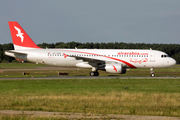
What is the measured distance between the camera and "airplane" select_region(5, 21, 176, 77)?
1537 inches

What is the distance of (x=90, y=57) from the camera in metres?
39.6

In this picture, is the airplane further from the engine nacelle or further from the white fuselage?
the engine nacelle

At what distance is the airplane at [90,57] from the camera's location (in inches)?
1537

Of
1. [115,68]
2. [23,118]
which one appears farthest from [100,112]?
[115,68]
